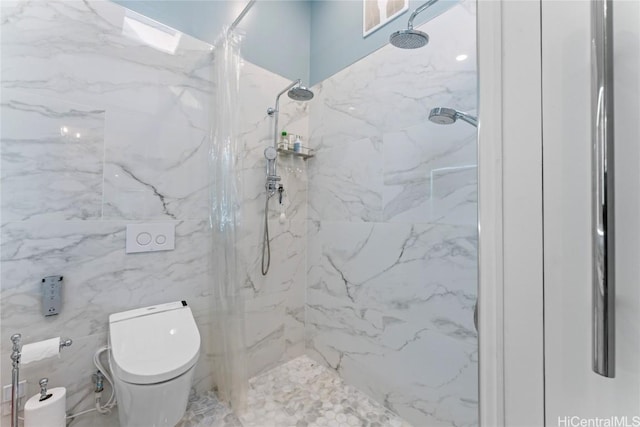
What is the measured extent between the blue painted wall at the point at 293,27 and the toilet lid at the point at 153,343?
1633 millimetres

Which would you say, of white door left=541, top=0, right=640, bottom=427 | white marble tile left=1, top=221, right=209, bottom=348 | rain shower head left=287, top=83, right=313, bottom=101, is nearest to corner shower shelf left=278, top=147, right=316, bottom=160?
rain shower head left=287, top=83, right=313, bottom=101

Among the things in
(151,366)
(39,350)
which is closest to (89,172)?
(39,350)

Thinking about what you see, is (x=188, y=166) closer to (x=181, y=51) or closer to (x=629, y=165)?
(x=181, y=51)

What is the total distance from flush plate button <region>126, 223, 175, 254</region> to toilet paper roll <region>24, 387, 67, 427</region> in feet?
2.12

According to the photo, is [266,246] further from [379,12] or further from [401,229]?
[379,12]

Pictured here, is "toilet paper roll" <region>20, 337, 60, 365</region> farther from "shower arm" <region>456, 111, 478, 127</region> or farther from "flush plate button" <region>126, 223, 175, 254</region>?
"shower arm" <region>456, 111, 478, 127</region>

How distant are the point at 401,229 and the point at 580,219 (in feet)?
3.95

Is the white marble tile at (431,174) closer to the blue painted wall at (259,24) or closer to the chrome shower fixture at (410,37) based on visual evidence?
the chrome shower fixture at (410,37)

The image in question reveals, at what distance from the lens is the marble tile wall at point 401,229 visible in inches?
50.8

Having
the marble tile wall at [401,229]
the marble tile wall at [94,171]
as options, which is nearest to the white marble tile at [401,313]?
the marble tile wall at [401,229]

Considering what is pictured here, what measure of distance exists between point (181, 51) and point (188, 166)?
68cm

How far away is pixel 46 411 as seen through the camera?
1.07 m

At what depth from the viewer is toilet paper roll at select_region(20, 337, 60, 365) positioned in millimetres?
1052

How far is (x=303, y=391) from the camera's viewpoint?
1695 mm
